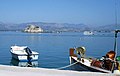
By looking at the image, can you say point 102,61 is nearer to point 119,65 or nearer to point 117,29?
point 119,65

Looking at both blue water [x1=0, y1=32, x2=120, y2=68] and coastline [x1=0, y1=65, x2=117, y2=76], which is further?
blue water [x1=0, y1=32, x2=120, y2=68]

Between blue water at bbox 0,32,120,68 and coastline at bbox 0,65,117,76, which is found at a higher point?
coastline at bbox 0,65,117,76

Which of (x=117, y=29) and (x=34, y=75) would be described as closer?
(x=34, y=75)

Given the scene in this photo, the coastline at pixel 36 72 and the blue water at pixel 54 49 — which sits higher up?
the coastline at pixel 36 72

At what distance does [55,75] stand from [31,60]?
18.9 meters

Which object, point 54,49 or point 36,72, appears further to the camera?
point 54,49

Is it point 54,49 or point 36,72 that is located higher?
Result: point 36,72

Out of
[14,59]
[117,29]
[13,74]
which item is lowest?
[14,59]

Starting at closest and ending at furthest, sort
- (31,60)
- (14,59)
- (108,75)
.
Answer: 1. (108,75)
2. (31,60)
3. (14,59)

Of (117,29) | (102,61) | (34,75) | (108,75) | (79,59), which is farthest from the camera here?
(79,59)

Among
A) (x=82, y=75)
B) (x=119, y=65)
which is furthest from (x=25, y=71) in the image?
(x=119, y=65)

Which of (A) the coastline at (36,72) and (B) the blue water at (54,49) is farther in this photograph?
(B) the blue water at (54,49)

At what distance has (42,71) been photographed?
15.0 feet

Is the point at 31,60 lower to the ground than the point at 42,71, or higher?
lower
